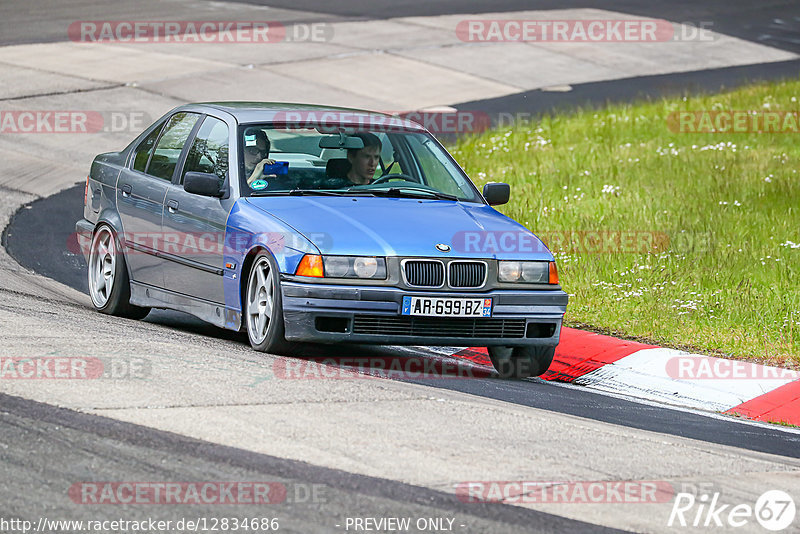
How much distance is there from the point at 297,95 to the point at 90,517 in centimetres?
1651

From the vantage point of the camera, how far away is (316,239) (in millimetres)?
7688

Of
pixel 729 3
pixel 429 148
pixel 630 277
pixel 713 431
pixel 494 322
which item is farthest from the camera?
pixel 729 3

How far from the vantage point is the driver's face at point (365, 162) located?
8.81 m

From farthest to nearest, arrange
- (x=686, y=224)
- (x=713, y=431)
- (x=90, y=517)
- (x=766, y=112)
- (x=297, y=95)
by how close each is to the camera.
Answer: (x=297, y=95) < (x=766, y=112) < (x=686, y=224) < (x=713, y=431) < (x=90, y=517)

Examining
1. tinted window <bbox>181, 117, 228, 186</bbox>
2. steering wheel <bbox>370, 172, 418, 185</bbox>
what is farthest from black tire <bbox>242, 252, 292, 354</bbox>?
steering wheel <bbox>370, 172, 418, 185</bbox>

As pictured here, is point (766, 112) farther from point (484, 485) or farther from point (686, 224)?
point (484, 485)

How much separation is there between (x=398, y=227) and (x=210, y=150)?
1783 mm

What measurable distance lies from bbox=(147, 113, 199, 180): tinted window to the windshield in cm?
72

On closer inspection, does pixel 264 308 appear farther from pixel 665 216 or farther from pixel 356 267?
pixel 665 216

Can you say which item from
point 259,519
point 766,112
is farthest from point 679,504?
point 766,112

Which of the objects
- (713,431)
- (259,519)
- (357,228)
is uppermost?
(357,228)

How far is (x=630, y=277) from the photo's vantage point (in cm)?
1134

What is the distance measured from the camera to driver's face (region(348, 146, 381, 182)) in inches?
347

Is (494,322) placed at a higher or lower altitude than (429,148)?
lower
